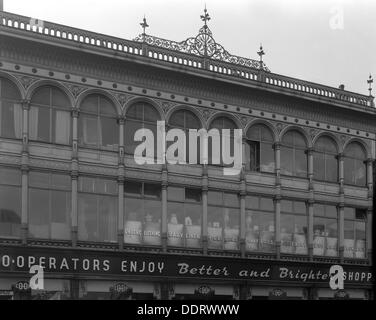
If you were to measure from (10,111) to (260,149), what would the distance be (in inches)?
456

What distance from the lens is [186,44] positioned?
30.1 metres

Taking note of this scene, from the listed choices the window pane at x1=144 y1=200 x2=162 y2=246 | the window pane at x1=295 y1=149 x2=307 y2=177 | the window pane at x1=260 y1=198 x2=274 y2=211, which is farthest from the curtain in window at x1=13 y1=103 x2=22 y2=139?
the window pane at x1=295 y1=149 x2=307 y2=177

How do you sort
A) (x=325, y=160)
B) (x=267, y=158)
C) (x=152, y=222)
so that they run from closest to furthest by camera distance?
(x=152, y=222)
(x=267, y=158)
(x=325, y=160)

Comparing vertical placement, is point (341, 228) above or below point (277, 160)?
below

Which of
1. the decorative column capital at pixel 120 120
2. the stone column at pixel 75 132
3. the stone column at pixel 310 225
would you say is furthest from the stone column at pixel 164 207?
the stone column at pixel 310 225

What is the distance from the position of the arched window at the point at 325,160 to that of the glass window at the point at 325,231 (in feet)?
4.89

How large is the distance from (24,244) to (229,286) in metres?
9.34

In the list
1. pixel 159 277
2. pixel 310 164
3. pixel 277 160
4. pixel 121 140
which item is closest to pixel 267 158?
pixel 277 160

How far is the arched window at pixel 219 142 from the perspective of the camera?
30062 millimetres

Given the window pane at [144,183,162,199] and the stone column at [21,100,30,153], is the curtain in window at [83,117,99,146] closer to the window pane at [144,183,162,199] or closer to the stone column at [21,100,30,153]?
the stone column at [21,100,30,153]

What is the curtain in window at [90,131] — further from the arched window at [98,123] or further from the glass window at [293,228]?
the glass window at [293,228]

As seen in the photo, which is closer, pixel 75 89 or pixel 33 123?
pixel 33 123

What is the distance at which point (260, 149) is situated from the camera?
31.5 m

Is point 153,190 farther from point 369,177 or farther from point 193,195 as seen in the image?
point 369,177
